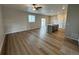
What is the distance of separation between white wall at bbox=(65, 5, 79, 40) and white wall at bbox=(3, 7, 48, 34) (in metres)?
0.44

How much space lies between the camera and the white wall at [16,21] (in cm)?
171

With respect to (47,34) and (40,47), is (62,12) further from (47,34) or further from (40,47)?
(40,47)

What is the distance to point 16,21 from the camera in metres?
1.81

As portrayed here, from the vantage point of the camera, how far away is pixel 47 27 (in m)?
1.87

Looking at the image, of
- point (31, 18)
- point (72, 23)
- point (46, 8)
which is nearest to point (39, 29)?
point (31, 18)

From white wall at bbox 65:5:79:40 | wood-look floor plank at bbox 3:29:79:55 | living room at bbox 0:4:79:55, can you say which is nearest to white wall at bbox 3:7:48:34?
living room at bbox 0:4:79:55

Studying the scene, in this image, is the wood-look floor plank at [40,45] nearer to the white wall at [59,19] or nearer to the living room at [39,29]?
the living room at [39,29]

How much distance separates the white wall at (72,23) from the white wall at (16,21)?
17.1 inches

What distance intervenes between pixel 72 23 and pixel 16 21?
39.9 inches

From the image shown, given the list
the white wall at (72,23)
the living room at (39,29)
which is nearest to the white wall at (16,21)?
the living room at (39,29)

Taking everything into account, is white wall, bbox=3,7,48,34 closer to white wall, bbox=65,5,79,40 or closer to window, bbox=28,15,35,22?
window, bbox=28,15,35,22

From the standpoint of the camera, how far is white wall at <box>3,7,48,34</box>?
1.71 meters
